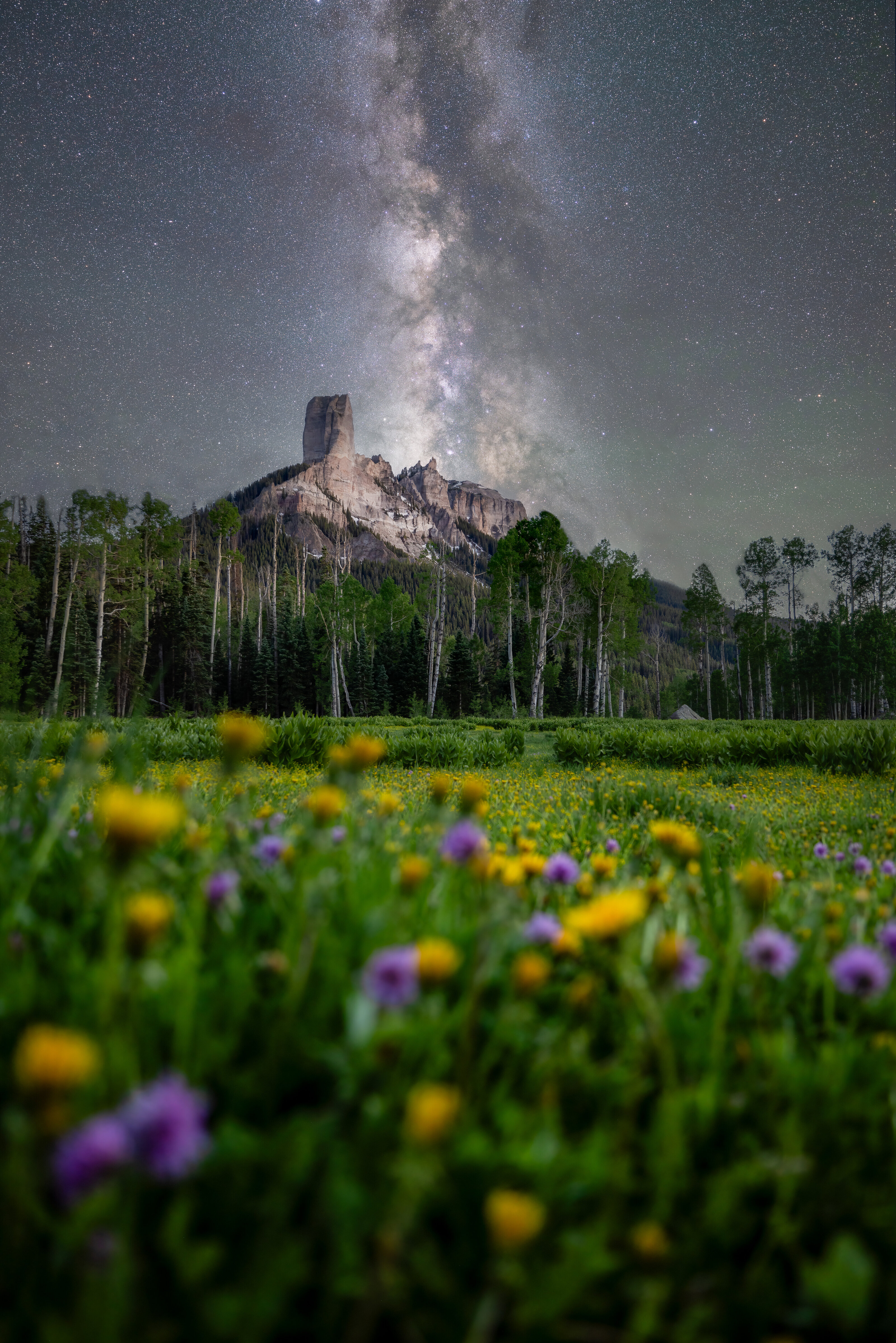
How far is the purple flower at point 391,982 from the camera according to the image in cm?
65

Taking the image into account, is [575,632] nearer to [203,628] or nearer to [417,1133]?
[203,628]

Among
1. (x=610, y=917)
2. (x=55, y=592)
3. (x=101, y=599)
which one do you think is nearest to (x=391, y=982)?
(x=610, y=917)

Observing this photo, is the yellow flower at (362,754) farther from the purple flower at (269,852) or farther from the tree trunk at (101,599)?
the tree trunk at (101,599)

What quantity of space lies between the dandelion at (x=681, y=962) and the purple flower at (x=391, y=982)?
30cm

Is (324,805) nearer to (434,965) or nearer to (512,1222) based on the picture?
(434,965)

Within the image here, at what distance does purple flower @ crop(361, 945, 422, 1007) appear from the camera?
0.65 m

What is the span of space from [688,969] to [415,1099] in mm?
561

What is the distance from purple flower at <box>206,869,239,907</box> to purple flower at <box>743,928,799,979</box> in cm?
91

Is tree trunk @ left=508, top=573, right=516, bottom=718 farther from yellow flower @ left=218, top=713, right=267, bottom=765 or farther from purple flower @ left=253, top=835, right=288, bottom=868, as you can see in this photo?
yellow flower @ left=218, top=713, right=267, bottom=765

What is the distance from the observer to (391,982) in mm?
659

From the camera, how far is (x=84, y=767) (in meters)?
1.03

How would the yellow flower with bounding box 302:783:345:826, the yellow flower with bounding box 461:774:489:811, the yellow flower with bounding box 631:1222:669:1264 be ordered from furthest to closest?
the yellow flower with bounding box 461:774:489:811 < the yellow flower with bounding box 302:783:345:826 < the yellow flower with bounding box 631:1222:669:1264

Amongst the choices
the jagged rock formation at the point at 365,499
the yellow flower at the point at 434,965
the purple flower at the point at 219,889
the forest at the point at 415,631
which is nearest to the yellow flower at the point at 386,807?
the purple flower at the point at 219,889

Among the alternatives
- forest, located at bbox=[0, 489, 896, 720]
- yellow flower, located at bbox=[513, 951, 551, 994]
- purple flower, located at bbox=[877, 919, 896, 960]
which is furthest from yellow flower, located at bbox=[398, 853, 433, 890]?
forest, located at bbox=[0, 489, 896, 720]
